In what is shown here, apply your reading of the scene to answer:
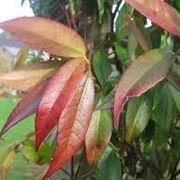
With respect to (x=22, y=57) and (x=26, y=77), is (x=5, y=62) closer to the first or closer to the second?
(x=22, y=57)

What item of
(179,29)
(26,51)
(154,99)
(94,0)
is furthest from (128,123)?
(94,0)

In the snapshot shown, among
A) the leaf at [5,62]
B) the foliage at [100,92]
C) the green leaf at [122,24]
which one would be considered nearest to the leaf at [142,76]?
the foliage at [100,92]

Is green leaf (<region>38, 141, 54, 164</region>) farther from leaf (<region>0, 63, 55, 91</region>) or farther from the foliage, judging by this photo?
leaf (<region>0, 63, 55, 91</region>)

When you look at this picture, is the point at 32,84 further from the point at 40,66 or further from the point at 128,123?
the point at 128,123

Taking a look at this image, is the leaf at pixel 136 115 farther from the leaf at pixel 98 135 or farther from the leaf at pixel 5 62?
the leaf at pixel 5 62

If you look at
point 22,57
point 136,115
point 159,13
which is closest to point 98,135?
point 136,115
